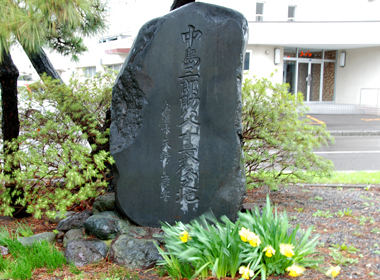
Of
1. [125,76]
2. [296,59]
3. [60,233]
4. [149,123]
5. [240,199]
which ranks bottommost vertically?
[60,233]

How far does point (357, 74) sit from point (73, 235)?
1846cm

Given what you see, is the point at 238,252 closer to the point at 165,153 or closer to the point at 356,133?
the point at 165,153

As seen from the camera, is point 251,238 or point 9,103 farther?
point 9,103

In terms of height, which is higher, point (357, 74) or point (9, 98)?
point (357, 74)

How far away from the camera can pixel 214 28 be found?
11.1 feet

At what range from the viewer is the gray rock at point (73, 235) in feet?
11.1

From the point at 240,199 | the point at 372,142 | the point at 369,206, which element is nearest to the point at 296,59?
the point at 372,142

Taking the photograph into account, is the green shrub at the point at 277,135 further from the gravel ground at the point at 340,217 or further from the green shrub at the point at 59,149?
the green shrub at the point at 59,149

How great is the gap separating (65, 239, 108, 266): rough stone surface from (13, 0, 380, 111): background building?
1371 cm

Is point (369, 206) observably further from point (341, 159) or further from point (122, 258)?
point (341, 159)

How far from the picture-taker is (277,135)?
4.56 m

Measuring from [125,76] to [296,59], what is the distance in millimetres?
16631

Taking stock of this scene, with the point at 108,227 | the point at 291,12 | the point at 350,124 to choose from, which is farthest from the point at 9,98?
the point at 291,12

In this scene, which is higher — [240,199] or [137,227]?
[240,199]
